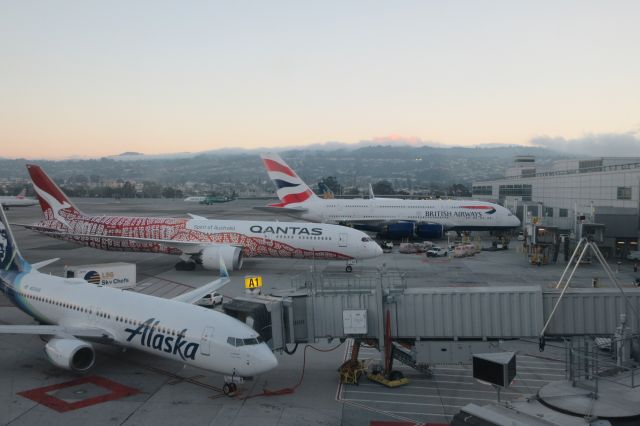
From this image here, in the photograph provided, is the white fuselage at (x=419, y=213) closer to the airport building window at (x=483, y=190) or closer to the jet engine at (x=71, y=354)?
the airport building window at (x=483, y=190)

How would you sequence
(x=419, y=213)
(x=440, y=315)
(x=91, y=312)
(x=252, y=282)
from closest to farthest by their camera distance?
(x=440, y=315)
(x=91, y=312)
(x=252, y=282)
(x=419, y=213)

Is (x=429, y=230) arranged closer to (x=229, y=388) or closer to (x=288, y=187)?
(x=288, y=187)

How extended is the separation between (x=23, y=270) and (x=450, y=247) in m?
49.1

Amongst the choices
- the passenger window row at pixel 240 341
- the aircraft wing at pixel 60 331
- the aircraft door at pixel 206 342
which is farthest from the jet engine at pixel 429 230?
the aircraft door at pixel 206 342

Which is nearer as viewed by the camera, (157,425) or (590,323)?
(157,425)

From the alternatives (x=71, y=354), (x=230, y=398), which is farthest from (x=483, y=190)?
(x=71, y=354)

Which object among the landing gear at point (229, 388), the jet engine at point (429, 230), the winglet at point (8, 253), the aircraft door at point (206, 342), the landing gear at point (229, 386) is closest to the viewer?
the aircraft door at point (206, 342)

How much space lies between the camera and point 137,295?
1009 inches

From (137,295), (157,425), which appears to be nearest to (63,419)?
(157,425)

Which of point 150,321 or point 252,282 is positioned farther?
point 252,282

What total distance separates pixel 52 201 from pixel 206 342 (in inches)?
1523

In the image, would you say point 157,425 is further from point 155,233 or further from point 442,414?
point 155,233

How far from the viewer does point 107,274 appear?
40031mm

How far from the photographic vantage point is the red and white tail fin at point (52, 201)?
171ft
